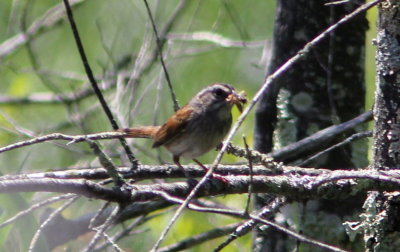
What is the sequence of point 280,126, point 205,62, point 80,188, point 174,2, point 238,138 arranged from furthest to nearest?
point 174,2 → point 205,62 → point 238,138 → point 280,126 → point 80,188

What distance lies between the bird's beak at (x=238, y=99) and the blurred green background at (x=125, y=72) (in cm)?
47

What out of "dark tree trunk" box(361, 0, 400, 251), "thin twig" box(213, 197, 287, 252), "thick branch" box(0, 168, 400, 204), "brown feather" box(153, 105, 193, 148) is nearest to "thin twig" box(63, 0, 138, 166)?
"thick branch" box(0, 168, 400, 204)

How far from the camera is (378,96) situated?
3080mm

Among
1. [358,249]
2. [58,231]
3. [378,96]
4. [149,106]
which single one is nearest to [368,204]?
[378,96]

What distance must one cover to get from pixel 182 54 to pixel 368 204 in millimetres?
3526

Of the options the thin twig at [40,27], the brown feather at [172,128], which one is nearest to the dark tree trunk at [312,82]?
the brown feather at [172,128]

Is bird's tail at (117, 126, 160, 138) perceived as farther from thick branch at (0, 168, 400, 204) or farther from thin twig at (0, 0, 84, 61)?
thick branch at (0, 168, 400, 204)

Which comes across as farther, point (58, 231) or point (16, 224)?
point (58, 231)

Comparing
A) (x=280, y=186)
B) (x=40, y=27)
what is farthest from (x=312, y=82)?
(x=40, y=27)

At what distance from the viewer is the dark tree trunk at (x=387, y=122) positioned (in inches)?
118

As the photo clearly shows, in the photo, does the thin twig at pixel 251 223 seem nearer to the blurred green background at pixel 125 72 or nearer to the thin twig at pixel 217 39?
the blurred green background at pixel 125 72

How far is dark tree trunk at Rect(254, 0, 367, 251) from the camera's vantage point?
180 inches

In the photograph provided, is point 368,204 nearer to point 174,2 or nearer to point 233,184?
point 233,184

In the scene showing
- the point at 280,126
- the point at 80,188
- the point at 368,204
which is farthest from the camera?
the point at 280,126
